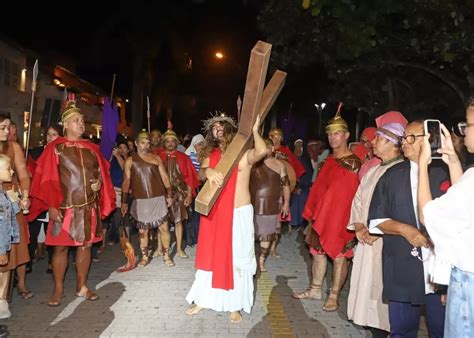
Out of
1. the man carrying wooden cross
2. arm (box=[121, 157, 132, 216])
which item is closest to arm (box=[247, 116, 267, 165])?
the man carrying wooden cross

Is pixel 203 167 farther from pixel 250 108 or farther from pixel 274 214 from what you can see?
pixel 274 214

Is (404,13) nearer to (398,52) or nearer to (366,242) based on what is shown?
(398,52)

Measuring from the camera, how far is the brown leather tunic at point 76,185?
554 centimetres

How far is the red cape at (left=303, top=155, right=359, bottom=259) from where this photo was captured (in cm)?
530

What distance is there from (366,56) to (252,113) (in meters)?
8.15

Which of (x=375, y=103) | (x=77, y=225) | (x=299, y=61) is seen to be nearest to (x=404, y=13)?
(x=299, y=61)

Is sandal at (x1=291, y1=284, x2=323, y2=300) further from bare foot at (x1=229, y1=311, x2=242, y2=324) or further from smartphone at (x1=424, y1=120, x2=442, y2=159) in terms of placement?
smartphone at (x1=424, y1=120, x2=442, y2=159)

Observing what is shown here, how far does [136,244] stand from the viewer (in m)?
9.16

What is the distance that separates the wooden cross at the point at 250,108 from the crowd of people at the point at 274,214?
9 cm

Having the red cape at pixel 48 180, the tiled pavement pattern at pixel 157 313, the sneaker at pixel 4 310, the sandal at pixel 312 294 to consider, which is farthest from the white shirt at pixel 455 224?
the sneaker at pixel 4 310

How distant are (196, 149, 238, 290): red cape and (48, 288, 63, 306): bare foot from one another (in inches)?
70.2

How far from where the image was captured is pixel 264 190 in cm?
727

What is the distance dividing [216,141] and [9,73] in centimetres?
2177

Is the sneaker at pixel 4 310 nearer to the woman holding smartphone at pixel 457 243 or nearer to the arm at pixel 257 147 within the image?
the arm at pixel 257 147
